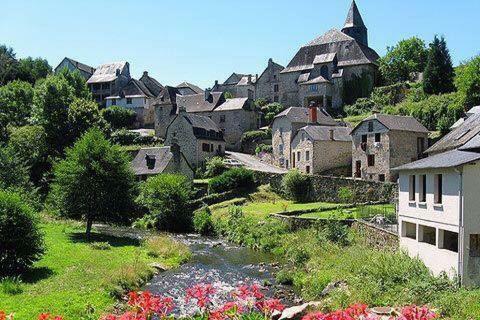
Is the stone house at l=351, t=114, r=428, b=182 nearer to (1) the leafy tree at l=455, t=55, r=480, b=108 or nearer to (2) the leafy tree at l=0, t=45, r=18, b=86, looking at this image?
(1) the leafy tree at l=455, t=55, r=480, b=108

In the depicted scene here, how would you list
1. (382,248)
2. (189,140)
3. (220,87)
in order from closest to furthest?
(382,248), (189,140), (220,87)

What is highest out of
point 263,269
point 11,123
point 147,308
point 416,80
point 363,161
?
point 416,80

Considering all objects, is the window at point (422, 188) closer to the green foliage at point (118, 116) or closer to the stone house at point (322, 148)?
the stone house at point (322, 148)

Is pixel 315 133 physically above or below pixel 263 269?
above

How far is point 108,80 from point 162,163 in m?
40.8

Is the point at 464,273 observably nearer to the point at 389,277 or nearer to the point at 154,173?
the point at 389,277

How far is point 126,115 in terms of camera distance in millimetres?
82750

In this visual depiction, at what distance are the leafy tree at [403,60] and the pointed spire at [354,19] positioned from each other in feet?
26.6

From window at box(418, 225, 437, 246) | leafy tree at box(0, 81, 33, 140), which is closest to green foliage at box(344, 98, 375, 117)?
window at box(418, 225, 437, 246)

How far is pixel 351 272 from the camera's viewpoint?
23.9 metres

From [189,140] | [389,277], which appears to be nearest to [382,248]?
[389,277]

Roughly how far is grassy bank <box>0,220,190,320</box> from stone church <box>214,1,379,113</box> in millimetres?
45909

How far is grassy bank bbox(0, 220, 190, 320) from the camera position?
61.3 feet

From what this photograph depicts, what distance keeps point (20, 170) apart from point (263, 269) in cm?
2823
